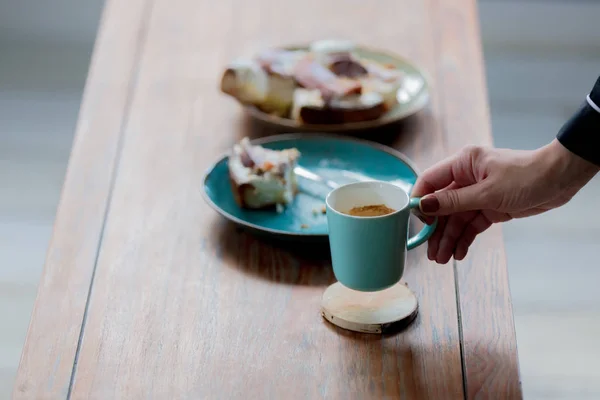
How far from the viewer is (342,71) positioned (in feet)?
5.38

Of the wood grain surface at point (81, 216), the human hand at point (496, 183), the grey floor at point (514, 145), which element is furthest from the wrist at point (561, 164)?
the grey floor at point (514, 145)

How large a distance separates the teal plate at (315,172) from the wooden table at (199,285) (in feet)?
0.13

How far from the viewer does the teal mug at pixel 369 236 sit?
1.04m

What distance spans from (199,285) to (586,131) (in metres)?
0.54

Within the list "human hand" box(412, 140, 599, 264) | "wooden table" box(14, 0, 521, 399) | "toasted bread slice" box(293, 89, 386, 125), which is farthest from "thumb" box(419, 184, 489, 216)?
"toasted bread slice" box(293, 89, 386, 125)

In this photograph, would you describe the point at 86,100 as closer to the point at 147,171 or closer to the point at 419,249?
the point at 147,171

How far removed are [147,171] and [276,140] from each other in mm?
226

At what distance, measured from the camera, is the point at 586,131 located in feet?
3.44

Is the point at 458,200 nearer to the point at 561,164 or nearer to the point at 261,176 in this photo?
the point at 561,164

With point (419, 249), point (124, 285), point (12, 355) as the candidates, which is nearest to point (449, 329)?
point (419, 249)

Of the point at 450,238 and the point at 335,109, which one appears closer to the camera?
the point at 450,238

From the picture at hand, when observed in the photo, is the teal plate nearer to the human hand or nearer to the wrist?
the human hand

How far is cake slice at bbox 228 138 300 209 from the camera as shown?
1.32 m

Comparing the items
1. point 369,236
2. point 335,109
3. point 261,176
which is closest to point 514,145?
point 335,109
